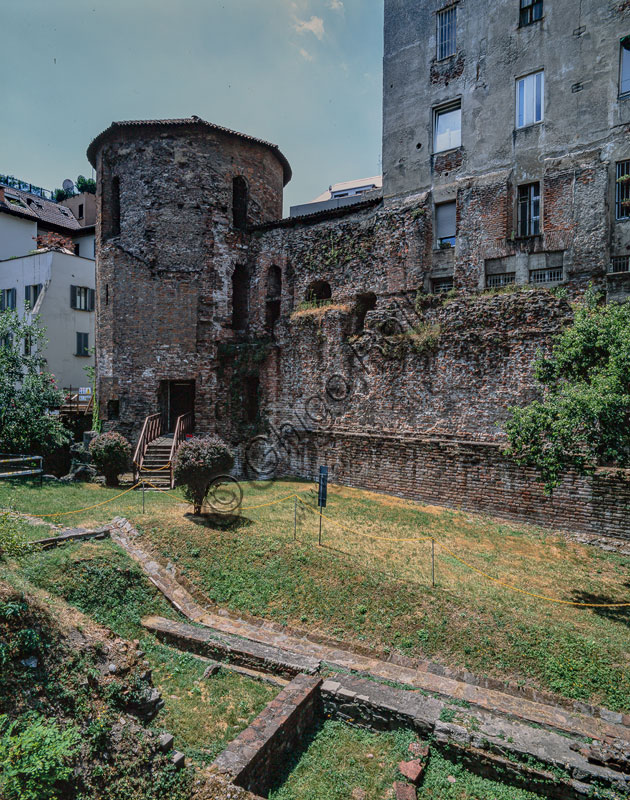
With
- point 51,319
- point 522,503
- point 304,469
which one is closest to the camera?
point 522,503

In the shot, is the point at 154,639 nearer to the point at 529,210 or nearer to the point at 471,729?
the point at 471,729

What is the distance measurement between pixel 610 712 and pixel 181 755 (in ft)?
19.0

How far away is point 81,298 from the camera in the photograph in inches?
1151

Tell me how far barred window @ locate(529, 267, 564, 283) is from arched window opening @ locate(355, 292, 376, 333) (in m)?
5.58

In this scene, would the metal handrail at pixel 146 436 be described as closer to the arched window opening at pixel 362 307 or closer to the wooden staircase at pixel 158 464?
the wooden staircase at pixel 158 464

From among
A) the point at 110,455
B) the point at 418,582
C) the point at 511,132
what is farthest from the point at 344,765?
the point at 511,132

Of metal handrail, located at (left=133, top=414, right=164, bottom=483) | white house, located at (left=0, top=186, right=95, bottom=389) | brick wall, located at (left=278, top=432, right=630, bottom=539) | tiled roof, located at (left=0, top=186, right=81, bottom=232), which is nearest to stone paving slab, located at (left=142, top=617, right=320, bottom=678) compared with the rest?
brick wall, located at (left=278, top=432, right=630, bottom=539)

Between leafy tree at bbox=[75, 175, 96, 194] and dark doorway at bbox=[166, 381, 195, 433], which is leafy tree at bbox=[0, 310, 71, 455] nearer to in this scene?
dark doorway at bbox=[166, 381, 195, 433]

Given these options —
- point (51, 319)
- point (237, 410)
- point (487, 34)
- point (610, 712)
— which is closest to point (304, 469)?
point (237, 410)

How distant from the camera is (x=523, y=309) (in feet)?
47.0

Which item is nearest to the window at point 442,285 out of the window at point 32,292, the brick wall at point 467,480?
the brick wall at point 467,480

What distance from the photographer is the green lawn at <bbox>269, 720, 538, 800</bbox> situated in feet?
19.4

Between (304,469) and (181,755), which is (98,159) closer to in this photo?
(304,469)

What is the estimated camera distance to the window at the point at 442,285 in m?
17.0
